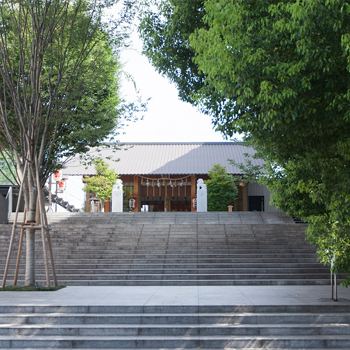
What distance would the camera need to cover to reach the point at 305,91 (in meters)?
6.91

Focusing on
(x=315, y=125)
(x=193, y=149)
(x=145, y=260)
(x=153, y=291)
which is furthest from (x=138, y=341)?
(x=193, y=149)

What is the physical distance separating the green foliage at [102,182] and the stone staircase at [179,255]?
31.1ft

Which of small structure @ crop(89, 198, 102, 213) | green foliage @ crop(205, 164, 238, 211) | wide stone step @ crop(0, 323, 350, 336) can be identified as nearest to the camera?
wide stone step @ crop(0, 323, 350, 336)

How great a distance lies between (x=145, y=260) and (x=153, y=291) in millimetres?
3651

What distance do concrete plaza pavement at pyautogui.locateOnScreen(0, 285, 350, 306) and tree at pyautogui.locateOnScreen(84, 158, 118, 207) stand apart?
17797 millimetres

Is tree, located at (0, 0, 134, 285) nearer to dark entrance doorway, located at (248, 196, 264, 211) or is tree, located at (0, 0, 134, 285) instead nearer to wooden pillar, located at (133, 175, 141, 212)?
wooden pillar, located at (133, 175, 141, 212)

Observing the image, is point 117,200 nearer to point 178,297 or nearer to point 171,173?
point 171,173

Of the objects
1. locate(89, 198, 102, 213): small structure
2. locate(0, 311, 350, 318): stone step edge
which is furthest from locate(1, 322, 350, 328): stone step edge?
locate(89, 198, 102, 213): small structure

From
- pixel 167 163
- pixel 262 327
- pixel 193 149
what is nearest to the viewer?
pixel 262 327

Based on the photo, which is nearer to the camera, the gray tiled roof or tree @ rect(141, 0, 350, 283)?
tree @ rect(141, 0, 350, 283)

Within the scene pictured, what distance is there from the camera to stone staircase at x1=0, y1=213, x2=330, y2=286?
517 inches

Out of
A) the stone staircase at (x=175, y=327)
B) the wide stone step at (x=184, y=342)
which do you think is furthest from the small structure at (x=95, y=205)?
the wide stone step at (x=184, y=342)

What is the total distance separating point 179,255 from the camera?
14.8 m

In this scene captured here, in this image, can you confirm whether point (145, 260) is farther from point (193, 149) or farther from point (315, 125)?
point (193, 149)
